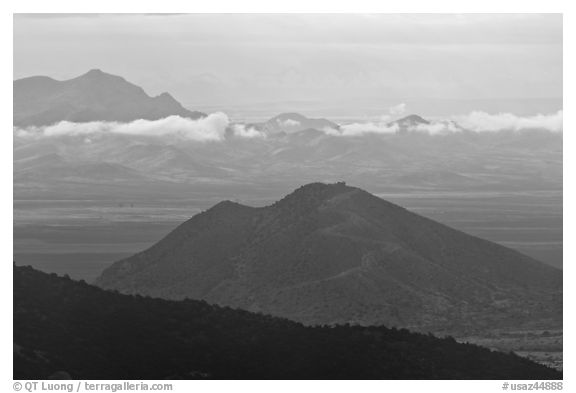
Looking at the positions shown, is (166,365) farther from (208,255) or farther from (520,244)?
(520,244)

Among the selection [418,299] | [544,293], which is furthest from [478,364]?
[544,293]

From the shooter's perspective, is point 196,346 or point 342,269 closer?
point 196,346

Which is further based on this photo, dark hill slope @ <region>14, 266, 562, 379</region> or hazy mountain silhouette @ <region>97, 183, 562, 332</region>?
hazy mountain silhouette @ <region>97, 183, 562, 332</region>

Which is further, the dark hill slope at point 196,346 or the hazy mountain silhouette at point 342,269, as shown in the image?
the hazy mountain silhouette at point 342,269

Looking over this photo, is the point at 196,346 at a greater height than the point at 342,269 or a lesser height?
lesser
